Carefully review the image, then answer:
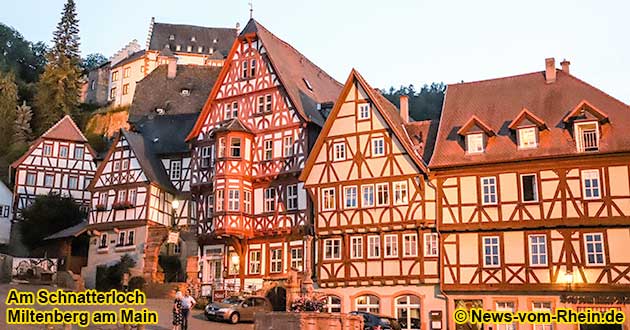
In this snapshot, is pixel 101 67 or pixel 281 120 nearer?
pixel 281 120

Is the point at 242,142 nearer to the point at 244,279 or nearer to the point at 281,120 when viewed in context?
the point at 281,120

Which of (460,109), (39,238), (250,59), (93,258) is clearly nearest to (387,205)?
(460,109)

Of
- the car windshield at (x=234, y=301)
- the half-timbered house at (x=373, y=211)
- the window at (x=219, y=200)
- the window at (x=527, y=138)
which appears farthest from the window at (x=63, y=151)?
the window at (x=527, y=138)

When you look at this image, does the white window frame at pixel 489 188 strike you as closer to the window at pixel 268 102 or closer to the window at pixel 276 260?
the window at pixel 276 260

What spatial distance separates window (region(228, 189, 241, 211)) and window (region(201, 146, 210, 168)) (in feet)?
12.4

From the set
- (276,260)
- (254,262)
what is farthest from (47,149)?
(276,260)

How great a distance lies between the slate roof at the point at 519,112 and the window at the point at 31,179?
118 ft

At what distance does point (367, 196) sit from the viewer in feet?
126

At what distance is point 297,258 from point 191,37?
6274 centimetres

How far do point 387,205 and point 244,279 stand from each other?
10.1 meters

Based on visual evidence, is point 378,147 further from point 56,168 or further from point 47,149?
point 47,149

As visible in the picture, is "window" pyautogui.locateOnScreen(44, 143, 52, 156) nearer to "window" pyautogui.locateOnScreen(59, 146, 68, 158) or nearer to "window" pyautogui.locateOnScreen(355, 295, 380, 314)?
"window" pyautogui.locateOnScreen(59, 146, 68, 158)

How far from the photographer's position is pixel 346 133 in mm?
39500

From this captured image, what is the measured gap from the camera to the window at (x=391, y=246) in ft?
122
